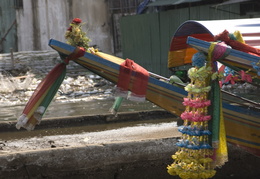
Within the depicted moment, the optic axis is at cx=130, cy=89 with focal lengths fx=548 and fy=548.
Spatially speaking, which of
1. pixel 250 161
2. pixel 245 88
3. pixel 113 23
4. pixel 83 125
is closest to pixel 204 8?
pixel 245 88

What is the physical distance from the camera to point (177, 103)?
6074 mm

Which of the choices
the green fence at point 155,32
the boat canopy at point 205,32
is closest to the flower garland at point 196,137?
the boat canopy at point 205,32

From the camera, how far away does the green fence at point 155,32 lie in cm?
1561

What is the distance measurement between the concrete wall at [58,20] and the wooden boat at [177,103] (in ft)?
48.4

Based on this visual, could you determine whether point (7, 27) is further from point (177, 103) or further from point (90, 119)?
point (177, 103)

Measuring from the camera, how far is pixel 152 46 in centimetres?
1767

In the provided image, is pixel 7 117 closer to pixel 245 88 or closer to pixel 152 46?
pixel 245 88

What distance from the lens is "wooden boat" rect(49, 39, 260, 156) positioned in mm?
5754

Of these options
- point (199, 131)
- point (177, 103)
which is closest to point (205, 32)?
point (177, 103)

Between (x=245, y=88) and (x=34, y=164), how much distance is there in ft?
30.4

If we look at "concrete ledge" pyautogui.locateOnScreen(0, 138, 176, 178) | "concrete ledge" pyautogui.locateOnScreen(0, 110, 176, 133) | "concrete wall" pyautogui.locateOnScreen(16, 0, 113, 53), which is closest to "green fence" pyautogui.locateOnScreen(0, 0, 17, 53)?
"concrete wall" pyautogui.locateOnScreen(16, 0, 113, 53)

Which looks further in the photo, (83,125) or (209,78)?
(83,125)

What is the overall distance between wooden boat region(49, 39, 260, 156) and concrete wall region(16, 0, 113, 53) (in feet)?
48.4

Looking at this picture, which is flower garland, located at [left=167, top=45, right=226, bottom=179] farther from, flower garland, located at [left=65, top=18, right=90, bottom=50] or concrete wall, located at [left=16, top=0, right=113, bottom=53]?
concrete wall, located at [left=16, top=0, right=113, bottom=53]
